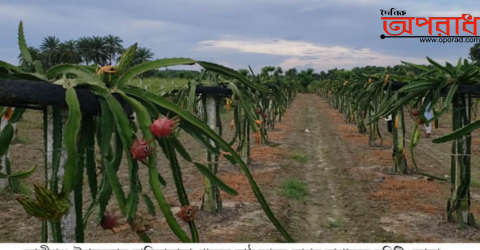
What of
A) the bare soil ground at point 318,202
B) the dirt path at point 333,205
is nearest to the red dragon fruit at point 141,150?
the bare soil ground at point 318,202

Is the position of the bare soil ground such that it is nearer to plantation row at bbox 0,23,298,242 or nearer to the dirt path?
the dirt path

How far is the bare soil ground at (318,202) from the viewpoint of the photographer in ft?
14.9

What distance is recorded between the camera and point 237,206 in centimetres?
547

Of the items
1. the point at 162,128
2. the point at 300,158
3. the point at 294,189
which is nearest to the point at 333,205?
the point at 294,189

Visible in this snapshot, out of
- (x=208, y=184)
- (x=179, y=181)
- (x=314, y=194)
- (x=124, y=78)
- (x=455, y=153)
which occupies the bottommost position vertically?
(x=314, y=194)

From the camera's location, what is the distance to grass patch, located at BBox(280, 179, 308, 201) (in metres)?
6.20

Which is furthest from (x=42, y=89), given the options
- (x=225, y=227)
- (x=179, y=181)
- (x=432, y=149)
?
(x=432, y=149)

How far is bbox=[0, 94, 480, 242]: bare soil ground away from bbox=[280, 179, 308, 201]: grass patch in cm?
8

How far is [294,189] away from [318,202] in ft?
1.96

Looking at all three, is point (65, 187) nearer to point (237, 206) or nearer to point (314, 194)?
point (237, 206)

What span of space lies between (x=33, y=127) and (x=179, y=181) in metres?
12.4

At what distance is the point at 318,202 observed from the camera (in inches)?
238

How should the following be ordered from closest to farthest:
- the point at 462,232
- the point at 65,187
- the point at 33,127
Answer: the point at 65,187 → the point at 462,232 → the point at 33,127

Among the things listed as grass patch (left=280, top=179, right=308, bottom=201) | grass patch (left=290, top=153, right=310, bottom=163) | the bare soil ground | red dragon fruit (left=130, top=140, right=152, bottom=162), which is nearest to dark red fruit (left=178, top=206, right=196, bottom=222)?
red dragon fruit (left=130, top=140, right=152, bottom=162)
